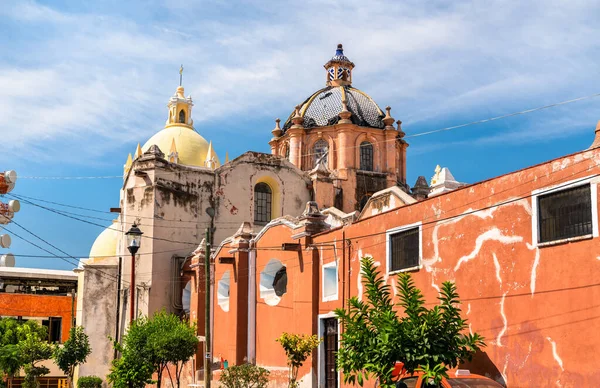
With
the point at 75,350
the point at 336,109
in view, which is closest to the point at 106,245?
the point at 75,350

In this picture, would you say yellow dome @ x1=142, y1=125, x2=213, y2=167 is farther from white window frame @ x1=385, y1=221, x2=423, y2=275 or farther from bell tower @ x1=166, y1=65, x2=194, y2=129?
white window frame @ x1=385, y1=221, x2=423, y2=275

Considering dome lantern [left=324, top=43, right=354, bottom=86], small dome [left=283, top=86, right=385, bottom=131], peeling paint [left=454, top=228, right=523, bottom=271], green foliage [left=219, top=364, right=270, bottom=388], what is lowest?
green foliage [left=219, top=364, right=270, bottom=388]

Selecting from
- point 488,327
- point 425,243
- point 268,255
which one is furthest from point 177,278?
point 488,327

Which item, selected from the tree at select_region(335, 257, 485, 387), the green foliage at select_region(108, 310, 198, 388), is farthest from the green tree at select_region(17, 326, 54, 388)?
the tree at select_region(335, 257, 485, 387)

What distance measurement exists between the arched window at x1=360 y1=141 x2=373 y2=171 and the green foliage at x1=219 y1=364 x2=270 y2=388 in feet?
67.1

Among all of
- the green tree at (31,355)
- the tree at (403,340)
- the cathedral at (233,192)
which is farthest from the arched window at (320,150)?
the tree at (403,340)

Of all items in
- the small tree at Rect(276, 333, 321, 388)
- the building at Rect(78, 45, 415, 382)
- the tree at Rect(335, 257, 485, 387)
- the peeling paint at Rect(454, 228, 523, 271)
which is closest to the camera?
the tree at Rect(335, 257, 485, 387)

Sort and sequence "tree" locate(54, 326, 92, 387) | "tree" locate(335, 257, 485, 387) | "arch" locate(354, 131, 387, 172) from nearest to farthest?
"tree" locate(335, 257, 485, 387) → "tree" locate(54, 326, 92, 387) → "arch" locate(354, 131, 387, 172)

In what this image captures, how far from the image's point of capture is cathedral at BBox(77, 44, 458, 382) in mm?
31906

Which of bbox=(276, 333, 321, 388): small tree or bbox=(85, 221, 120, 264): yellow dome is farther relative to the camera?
bbox=(85, 221, 120, 264): yellow dome

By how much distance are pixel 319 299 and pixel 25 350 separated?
22248 mm

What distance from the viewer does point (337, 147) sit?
1510 inches

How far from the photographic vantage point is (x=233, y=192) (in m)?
33.9

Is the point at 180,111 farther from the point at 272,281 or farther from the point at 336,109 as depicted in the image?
the point at 272,281
